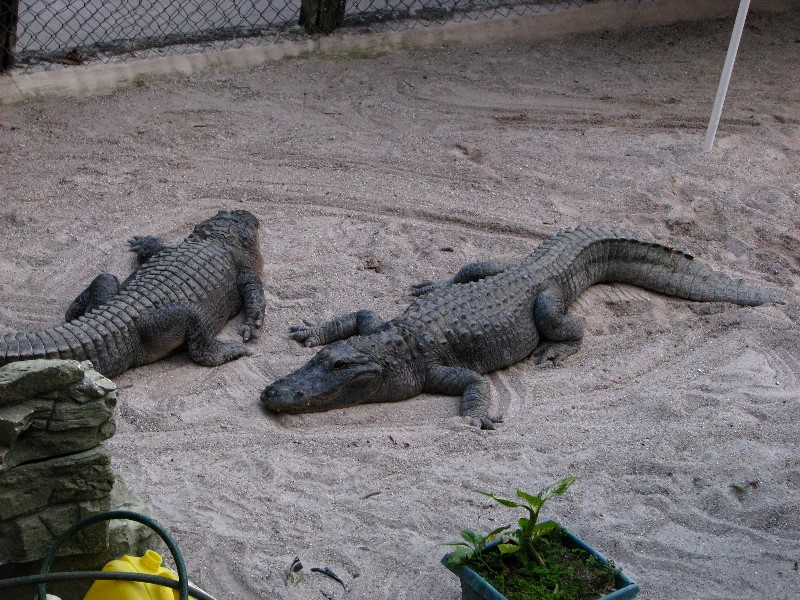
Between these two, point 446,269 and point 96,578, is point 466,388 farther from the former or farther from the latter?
point 96,578

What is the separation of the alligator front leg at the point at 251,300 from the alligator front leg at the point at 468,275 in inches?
37.2

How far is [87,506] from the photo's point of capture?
308 centimetres

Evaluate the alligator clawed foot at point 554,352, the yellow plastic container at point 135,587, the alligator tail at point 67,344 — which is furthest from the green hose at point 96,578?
the alligator clawed foot at point 554,352

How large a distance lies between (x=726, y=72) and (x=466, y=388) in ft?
11.6

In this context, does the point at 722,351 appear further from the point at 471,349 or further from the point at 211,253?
the point at 211,253

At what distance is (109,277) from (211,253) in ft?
→ 2.02

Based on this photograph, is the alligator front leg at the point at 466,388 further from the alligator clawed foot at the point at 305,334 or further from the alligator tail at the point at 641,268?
the alligator tail at the point at 641,268

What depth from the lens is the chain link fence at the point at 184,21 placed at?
8.05 m

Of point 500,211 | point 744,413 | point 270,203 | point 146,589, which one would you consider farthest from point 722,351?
point 146,589

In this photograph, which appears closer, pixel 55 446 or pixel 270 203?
pixel 55 446

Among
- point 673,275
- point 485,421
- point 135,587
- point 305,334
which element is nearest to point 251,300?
point 305,334

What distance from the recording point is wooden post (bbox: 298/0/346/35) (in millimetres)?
8914

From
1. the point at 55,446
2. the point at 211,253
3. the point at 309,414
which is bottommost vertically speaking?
the point at 309,414

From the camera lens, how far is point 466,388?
5.13 meters
